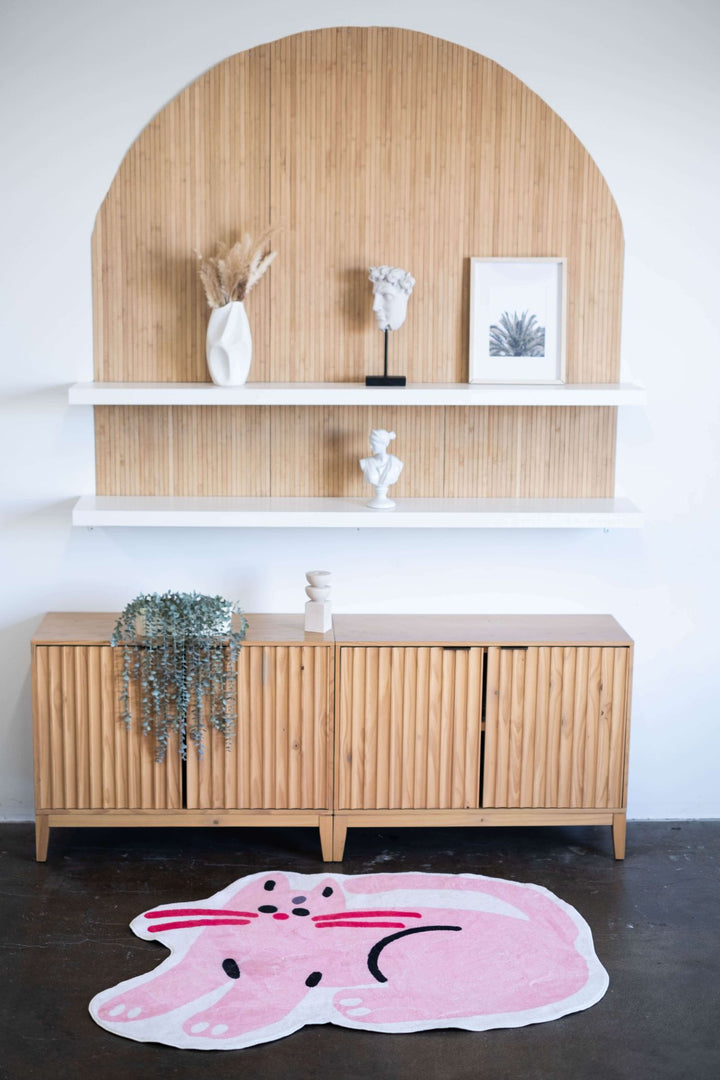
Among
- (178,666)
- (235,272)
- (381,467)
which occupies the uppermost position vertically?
(235,272)

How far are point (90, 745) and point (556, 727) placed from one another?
1.63m

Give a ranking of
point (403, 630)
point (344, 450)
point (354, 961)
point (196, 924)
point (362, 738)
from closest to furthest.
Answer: point (354, 961) < point (196, 924) < point (362, 738) < point (403, 630) < point (344, 450)

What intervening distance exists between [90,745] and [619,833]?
1897mm

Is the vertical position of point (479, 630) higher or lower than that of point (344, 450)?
lower

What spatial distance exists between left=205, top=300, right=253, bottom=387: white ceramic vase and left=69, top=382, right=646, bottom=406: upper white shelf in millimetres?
→ 67

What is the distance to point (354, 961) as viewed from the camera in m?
3.41

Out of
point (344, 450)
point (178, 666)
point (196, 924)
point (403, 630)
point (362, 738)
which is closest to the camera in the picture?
point (196, 924)

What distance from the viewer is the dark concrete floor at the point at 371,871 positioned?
2.99 m

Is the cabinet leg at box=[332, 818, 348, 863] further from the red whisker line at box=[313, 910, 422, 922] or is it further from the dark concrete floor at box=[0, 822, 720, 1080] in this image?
the red whisker line at box=[313, 910, 422, 922]

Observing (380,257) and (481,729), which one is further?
(380,257)

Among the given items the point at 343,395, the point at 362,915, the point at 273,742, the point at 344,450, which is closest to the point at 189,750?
the point at 273,742

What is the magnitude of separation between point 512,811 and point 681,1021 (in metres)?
1.02

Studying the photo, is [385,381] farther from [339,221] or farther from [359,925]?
[359,925]

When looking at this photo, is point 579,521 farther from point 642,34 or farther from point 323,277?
point 642,34
